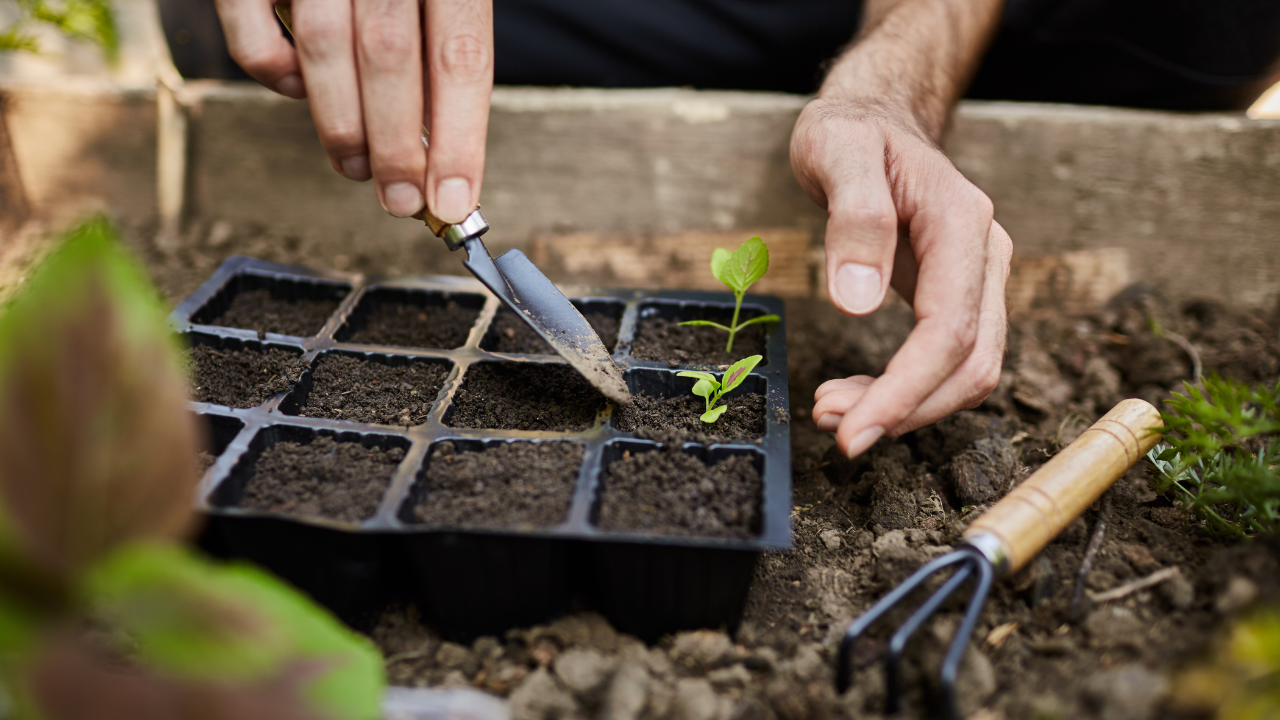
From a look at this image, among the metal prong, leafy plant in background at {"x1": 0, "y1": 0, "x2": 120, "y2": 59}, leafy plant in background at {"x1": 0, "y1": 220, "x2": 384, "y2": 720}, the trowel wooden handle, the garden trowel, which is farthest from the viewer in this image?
leafy plant in background at {"x1": 0, "y1": 0, "x2": 120, "y2": 59}

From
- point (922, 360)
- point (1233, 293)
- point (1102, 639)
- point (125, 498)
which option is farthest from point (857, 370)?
point (125, 498)

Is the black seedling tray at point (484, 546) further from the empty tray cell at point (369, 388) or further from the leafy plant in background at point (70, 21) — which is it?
the leafy plant in background at point (70, 21)

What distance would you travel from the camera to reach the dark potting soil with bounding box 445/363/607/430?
1.32 m

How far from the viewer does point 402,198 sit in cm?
122

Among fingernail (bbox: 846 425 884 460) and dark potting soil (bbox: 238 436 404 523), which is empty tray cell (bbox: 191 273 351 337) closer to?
dark potting soil (bbox: 238 436 404 523)

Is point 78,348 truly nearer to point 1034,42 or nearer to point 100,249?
point 100,249

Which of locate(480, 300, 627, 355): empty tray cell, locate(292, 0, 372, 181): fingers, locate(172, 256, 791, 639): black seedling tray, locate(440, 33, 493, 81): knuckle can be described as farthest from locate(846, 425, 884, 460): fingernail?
locate(292, 0, 372, 181): fingers

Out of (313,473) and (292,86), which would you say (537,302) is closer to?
(313,473)

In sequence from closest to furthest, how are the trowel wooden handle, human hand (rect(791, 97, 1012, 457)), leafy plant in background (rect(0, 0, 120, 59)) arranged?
1. the trowel wooden handle
2. human hand (rect(791, 97, 1012, 457))
3. leafy plant in background (rect(0, 0, 120, 59))

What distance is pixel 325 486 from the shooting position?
1.15 metres

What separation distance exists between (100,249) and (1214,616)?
1312mm

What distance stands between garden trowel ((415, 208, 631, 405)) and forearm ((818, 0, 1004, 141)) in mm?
752

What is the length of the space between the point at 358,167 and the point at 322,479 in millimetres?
523

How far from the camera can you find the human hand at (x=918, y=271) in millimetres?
1128
